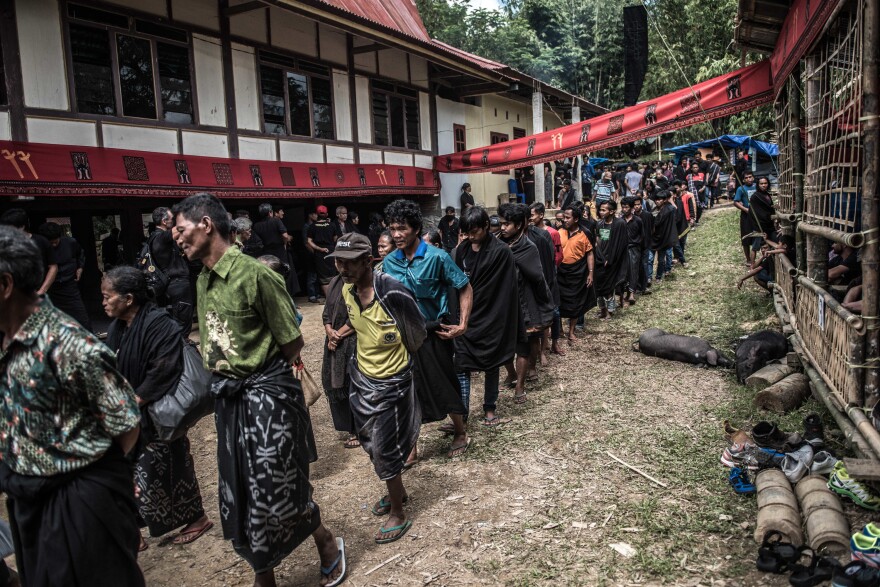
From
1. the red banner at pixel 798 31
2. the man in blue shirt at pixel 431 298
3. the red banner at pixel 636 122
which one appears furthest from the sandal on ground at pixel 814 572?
the red banner at pixel 636 122

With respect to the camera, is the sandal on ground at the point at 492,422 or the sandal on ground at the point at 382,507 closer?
the sandal on ground at the point at 382,507

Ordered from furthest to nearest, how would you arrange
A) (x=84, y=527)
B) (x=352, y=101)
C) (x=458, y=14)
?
(x=458, y=14) → (x=352, y=101) → (x=84, y=527)

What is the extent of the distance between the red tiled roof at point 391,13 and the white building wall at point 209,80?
3.28 metres

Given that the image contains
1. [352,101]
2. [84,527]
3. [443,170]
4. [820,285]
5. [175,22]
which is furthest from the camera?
[443,170]

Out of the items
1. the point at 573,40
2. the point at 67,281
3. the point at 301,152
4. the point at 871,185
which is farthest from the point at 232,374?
the point at 573,40

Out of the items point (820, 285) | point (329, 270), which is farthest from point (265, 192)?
point (820, 285)

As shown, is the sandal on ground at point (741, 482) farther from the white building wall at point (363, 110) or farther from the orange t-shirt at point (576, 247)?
the white building wall at point (363, 110)

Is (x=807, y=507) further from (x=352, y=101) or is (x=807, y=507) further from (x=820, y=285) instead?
(x=352, y=101)

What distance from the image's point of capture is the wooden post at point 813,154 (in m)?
5.11

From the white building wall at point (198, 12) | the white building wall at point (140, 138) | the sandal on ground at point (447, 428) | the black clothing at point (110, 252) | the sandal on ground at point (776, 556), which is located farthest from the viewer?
the black clothing at point (110, 252)

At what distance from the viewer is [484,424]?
5.49m

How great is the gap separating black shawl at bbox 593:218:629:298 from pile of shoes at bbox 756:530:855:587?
21.6 ft

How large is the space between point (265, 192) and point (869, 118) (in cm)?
937

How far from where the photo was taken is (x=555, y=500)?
13.4 feet
